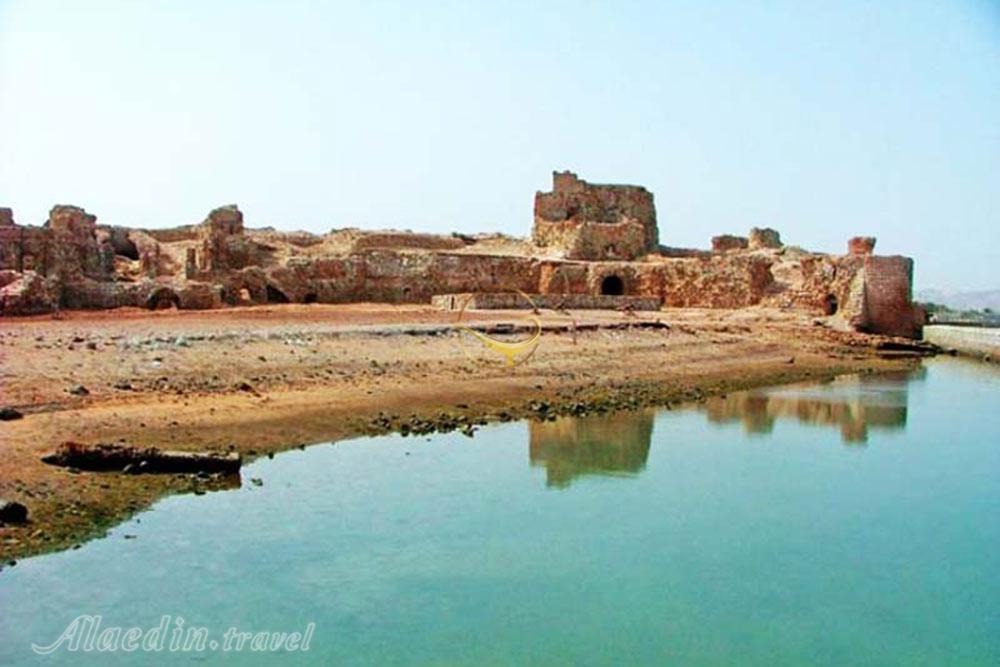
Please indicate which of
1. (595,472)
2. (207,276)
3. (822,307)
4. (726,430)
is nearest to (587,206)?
(822,307)

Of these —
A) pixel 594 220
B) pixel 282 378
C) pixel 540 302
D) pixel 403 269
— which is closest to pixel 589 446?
pixel 282 378

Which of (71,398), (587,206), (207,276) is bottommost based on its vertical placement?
(71,398)

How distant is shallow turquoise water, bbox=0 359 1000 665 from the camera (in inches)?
220

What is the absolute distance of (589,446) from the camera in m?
11.1

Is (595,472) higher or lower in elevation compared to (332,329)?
lower

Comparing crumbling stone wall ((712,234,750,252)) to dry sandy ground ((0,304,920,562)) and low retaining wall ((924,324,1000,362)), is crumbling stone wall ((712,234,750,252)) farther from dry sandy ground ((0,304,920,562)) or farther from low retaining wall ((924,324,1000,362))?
dry sandy ground ((0,304,920,562))

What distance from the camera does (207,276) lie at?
24.1 metres

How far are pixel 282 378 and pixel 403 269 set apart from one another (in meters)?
15.1

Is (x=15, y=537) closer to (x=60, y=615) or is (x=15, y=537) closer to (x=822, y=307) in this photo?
(x=60, y=615)

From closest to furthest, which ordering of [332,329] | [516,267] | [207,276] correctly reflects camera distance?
[332,329] → [207,276] → [516,267]

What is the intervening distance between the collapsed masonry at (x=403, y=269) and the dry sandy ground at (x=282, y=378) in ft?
9.82

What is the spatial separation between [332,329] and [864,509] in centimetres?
948

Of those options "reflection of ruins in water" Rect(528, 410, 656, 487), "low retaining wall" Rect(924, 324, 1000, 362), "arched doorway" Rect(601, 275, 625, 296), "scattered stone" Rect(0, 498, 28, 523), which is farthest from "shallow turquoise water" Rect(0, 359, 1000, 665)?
"arched doorway" Rect(601, 275, 625, 296)

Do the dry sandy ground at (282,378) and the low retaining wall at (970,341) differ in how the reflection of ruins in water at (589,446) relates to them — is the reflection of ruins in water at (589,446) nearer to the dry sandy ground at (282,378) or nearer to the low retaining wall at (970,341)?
the dry sandy ground at (282,378)
